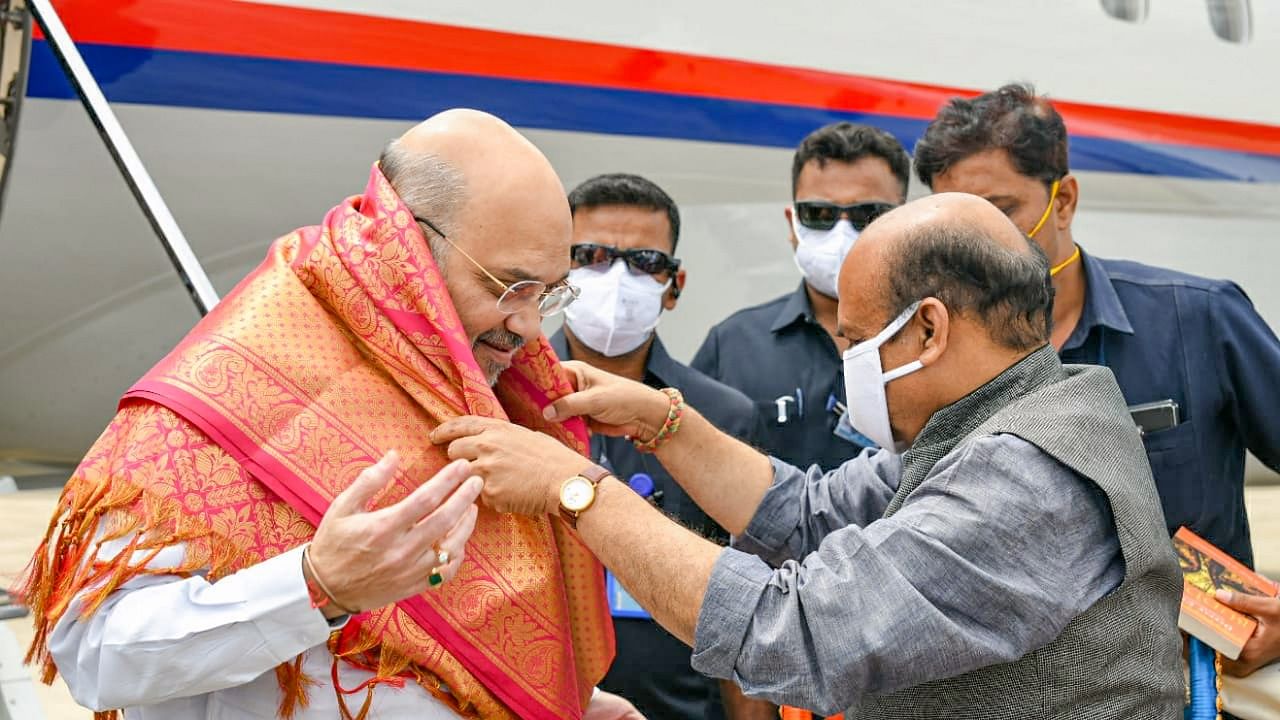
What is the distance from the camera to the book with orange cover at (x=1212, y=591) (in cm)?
271

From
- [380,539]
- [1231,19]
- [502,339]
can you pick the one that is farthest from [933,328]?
[1231,19]

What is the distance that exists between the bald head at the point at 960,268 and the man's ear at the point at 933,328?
0.07 feet

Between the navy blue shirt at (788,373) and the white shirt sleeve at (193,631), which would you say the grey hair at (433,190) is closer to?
the white shirt sleeve at (193,631)

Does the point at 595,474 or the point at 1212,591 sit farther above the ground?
the point at 595,474

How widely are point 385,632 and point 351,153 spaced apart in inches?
155

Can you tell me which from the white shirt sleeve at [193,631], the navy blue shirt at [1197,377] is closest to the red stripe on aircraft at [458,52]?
the navy blue shirt at [1197,377]

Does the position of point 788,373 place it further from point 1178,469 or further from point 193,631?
point 193,631

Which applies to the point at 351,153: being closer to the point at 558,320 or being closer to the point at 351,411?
the point at 558,320

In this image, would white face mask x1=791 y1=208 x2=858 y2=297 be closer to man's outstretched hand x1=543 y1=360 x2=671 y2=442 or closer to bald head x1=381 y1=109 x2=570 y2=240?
man's outstretched hand x1=543 y1=360 x2=671 y2=442

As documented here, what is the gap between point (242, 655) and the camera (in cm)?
188

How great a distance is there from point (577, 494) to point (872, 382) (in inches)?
22.3

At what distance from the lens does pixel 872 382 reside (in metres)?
2.33

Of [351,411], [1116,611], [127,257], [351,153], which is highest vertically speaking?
[351,411]

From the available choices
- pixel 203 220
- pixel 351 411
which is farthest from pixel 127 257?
pixel 351 411
